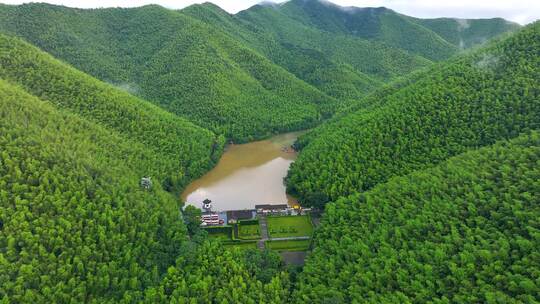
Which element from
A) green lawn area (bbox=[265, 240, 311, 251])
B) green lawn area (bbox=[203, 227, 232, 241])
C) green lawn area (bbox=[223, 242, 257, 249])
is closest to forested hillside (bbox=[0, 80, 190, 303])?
green lawn area (bbox=[203, 227, 232, 241])

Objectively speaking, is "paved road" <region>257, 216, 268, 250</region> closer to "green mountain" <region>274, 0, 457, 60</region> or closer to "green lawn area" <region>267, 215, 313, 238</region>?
"green lawn area" <region>267, 215, 313, 238</region>

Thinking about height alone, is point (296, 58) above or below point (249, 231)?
above

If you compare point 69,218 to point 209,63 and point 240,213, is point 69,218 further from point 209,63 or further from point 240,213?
point 209,63

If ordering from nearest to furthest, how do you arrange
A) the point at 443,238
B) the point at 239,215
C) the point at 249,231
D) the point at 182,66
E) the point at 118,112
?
the point at 443,238, the point at 249,231, the point at 239,215, the point at 118,112, the point at 182,66

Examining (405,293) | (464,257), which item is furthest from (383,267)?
(464,257)

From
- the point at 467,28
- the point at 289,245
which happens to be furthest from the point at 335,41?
the point at 289,245
